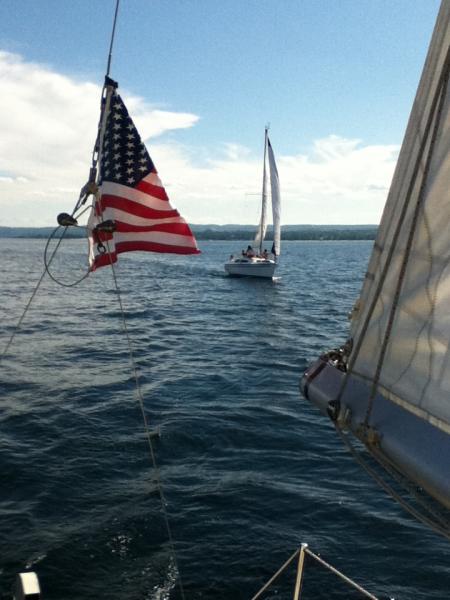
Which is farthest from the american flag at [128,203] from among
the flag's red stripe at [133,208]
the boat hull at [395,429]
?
the boat hull at [395,429]

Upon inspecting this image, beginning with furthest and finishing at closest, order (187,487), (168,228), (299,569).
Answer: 1. (187,487)
2. (168,228)
3. (299,569)

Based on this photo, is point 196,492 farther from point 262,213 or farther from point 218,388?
point 262,213

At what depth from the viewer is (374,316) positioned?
4.15 metres

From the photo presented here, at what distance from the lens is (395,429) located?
3.57 metres

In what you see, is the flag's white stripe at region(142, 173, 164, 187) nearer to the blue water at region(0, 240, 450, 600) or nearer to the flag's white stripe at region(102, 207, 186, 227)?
the flag's white stripe at region(102, 207, 186, 227)

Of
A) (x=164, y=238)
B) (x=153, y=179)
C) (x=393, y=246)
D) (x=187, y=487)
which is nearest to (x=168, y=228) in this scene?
(x=164, y=238)

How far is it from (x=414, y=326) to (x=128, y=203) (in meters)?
6.46

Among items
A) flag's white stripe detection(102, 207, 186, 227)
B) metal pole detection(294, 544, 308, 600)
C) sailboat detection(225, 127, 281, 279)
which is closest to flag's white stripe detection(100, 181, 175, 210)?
flag's white stripe detection(102, 207, 186, 227)

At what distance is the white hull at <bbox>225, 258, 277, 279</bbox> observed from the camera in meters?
62.5

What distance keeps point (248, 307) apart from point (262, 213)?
23.5 metres

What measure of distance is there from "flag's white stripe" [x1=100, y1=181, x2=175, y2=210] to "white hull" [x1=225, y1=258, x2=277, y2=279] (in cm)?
5287

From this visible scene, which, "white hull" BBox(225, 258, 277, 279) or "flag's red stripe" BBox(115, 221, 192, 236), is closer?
"flag's red stripe" BBox(115, 221, 192, 236)

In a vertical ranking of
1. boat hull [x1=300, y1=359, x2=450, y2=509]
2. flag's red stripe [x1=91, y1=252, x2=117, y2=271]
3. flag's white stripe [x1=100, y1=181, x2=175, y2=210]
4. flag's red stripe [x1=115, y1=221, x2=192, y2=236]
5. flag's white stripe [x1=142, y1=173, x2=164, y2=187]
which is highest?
flag's white stripe [x1=142, y1=173, x2=164, y2=187]

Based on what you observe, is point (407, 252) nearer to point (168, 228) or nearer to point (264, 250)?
point (168, 228)
